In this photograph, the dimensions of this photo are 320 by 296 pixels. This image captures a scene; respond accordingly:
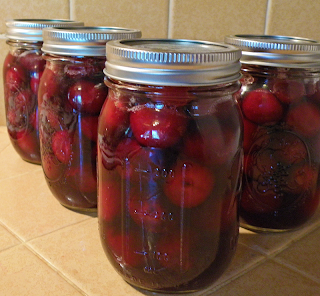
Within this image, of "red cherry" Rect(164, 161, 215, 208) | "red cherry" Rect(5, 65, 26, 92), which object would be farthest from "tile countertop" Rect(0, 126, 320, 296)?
"red cherry" Rect(5, 65, 26, 92)

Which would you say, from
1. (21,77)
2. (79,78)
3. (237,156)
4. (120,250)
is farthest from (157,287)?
(21,77)

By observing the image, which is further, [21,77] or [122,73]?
[21,77]

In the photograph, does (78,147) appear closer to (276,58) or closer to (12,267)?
(12,267)

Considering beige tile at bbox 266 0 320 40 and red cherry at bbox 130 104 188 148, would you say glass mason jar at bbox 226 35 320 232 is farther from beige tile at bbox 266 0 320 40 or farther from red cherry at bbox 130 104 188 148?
beige tile at bbox 266 0 320 40

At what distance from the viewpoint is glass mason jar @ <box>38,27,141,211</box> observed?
1.89 feet

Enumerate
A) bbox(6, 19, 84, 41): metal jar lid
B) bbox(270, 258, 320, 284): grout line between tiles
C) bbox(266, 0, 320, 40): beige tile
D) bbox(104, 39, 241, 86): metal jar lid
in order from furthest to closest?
bbox(266, 0, 320, 40): beige tile < bbox(6, 19, 84, 41): metal jar lid < bbox(270, 258, 320, 284): grout line between tiles < bbox(104, 39, 241, 86): metal jar lid

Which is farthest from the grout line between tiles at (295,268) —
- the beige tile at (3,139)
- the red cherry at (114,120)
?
the beige tile at (3,139)

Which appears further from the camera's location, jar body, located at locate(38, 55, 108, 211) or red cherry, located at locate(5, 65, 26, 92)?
red cherry, located at locate(5, 65, 26, 92)

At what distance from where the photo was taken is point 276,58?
20.7 inches

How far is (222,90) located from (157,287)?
239mm

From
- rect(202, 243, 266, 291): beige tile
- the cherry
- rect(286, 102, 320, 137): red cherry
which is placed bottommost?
rect(202, 243, 266, 291): beige tile

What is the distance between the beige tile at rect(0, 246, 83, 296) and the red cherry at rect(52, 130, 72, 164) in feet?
0.49

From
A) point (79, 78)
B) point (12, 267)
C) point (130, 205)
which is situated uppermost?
point (79, 78)

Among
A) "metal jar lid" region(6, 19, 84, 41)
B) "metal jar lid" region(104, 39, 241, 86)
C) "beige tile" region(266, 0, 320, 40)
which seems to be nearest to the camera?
"metal jar lid" region(104, 39, 241, 86)
